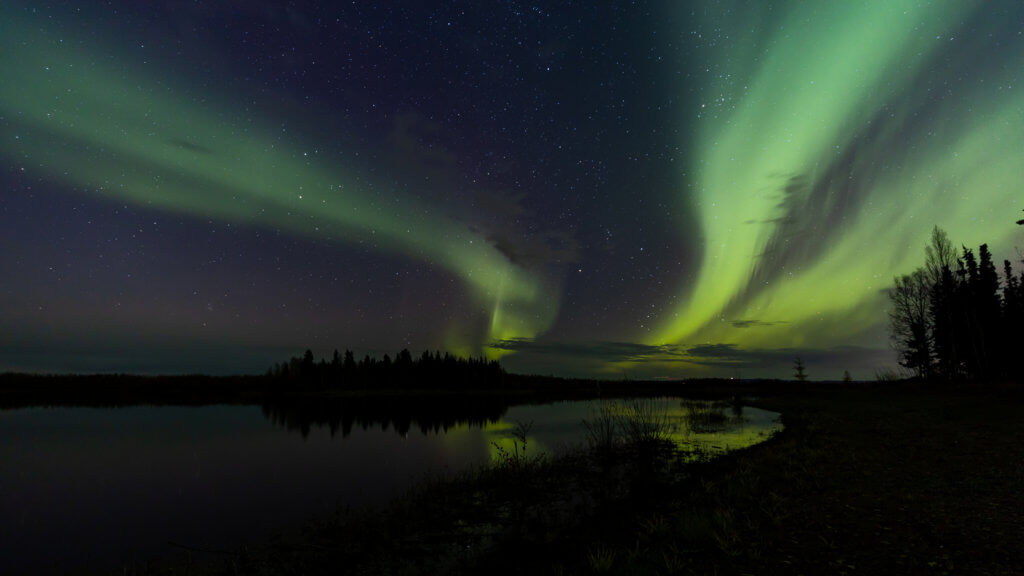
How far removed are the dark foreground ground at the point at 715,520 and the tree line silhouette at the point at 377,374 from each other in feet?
474

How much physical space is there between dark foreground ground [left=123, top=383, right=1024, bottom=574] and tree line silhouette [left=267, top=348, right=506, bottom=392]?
144475 mm

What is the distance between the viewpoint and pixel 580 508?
55.6 feet

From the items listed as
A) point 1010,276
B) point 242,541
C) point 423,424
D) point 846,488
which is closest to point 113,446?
point 423,424

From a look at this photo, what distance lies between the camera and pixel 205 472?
2866 centimetres

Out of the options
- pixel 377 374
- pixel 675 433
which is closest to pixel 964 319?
pixel 675 433

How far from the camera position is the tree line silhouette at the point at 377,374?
6319 inches

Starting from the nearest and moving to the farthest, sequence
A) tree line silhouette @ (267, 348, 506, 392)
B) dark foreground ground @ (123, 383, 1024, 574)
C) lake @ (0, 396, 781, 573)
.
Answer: dark foreground ground @ (123, 383, 1024, 574) < lake @ (0, 396, 781, 573) < tree line silhouette @ (267, 348, 506, 392)

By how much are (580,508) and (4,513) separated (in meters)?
25.0

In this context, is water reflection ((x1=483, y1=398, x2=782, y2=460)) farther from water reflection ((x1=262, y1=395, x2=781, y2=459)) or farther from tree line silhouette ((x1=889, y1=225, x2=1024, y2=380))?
tree line silhouette ((x1=889, y1=225, x2=1024, y2=380))

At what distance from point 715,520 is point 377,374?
162914 millimetres

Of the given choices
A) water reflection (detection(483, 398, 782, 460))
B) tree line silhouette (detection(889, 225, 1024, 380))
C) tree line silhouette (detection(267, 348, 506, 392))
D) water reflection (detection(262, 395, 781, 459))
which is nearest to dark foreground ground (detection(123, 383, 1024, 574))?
water reflection (detection(262, 395, 781, 459))

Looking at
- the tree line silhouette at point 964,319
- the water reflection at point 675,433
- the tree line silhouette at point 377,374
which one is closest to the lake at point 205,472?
the water reflection at point 675,433

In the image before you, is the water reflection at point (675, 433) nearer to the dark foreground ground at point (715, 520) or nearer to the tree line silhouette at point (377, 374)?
the dark foreground ground at point (715, 520)

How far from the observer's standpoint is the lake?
16828 millimetres
